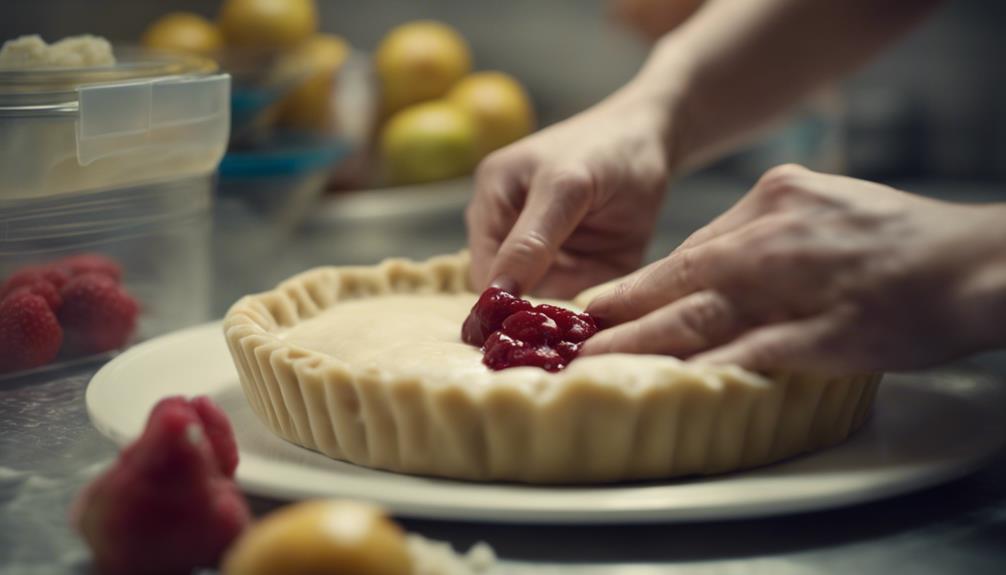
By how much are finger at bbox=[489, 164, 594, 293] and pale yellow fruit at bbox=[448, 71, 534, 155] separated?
1.92 metres

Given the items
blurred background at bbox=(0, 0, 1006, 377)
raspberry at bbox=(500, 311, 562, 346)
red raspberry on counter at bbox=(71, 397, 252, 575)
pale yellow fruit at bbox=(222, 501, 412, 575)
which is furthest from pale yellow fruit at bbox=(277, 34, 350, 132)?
pale yellow fruit at bbox=(222, 501, 412, 575)

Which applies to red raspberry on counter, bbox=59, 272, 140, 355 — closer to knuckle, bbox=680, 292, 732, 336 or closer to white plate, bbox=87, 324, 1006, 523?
white plate, bbox=87, 324, 1006, 523

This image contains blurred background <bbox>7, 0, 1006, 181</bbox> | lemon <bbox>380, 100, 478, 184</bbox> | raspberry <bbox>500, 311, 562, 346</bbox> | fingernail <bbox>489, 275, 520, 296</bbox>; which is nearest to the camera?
raspberry <bbox>500, 311, 562, 346</bbox>

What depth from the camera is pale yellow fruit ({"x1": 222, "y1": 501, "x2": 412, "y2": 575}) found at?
3.39ft

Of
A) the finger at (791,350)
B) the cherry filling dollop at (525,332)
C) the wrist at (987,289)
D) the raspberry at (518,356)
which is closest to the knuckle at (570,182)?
the cherry filling dollop at (525,332)

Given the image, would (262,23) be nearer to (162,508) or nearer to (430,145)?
(430,145)

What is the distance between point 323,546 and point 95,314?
49.4 inches

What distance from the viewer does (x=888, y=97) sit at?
14.9 feet

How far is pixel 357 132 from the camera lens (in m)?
3.84

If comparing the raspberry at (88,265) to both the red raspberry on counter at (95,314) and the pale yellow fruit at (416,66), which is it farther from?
the pale yellow fruit at (416,66)

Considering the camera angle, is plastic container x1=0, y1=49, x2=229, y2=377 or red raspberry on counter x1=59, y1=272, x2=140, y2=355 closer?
plastic container x1=0, y1=49, x2=229, y2=377

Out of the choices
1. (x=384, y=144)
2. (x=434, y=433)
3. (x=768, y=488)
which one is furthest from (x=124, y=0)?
(x=768, y=488)

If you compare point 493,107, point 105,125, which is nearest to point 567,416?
point 105,125

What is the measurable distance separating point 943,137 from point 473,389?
361 cm
